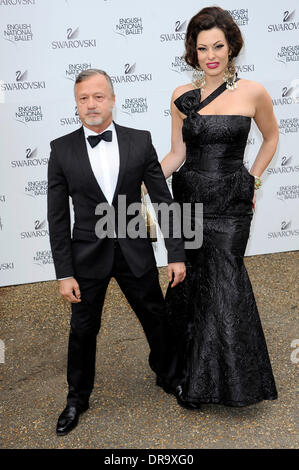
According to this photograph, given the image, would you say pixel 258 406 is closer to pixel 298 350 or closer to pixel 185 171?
pixel 298 350

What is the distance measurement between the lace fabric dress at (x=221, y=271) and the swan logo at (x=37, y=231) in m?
3.11

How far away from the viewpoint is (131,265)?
10.1 ft

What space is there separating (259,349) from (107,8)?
4.04 meters

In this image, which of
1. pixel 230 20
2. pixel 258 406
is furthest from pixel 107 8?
pixel 258 406

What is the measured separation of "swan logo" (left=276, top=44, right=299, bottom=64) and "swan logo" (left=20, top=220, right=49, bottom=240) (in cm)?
341

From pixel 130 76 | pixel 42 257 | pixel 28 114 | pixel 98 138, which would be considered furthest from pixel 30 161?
pixel 98 138

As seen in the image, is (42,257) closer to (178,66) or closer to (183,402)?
Answer: (178,66)

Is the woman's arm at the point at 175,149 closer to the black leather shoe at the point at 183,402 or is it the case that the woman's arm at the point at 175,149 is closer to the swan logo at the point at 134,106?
the black leather shoe at the point at 183,402

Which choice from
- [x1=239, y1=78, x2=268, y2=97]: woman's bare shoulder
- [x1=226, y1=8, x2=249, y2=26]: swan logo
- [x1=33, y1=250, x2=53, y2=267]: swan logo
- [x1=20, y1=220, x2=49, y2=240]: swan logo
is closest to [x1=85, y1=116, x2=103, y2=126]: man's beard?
[x1=239, y1=78, x2=268, y2=97]: woman's bare shoulder

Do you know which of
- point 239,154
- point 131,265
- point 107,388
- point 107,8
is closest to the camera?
point 131,265

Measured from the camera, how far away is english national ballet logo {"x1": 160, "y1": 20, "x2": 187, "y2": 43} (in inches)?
226

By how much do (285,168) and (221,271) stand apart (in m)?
3.56

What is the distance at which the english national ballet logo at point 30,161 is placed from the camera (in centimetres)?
589

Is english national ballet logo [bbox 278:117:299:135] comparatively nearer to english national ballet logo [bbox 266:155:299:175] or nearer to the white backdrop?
the white backdrop
